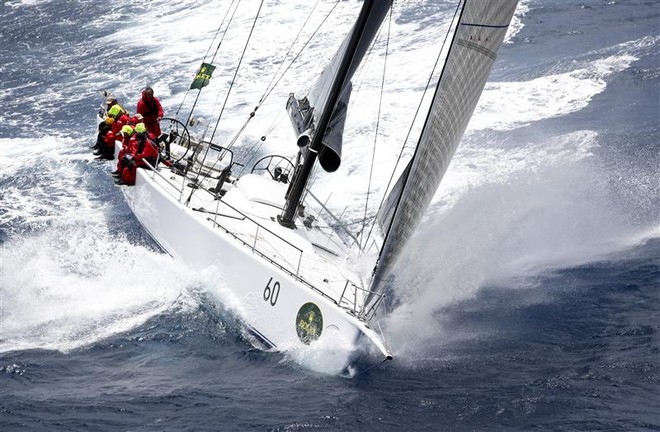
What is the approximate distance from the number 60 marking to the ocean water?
63 cm

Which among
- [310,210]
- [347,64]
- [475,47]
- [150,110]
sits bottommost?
[310,210]

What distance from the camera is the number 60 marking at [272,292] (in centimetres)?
1184

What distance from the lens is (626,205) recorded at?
14.9 m

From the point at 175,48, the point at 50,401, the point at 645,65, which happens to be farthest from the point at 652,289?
the point at 175,48

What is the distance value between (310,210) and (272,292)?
3.61 metres

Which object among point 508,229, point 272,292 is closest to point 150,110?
point 272,292

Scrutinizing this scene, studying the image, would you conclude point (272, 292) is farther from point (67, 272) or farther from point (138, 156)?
point (138, 156)

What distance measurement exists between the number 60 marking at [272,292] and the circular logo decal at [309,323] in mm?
475

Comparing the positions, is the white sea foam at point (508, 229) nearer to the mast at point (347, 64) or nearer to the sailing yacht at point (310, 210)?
the sailing yacht at point (310, 210)

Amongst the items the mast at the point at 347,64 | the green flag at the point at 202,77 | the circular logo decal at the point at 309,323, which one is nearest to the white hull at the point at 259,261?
the circular logo decal at the point at 309,323

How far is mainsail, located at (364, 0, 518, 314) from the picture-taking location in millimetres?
10242

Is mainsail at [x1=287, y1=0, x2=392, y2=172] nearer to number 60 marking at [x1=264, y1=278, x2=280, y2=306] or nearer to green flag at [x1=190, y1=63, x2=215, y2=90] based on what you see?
number 60 marking at [x1=264, y1=278, x2=280, y2=306]

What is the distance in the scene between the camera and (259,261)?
12.1 meters

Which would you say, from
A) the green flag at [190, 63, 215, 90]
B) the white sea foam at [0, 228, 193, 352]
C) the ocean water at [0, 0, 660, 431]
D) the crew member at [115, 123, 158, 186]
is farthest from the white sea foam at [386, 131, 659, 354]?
the crew member at [115, 123, 158, 186]
